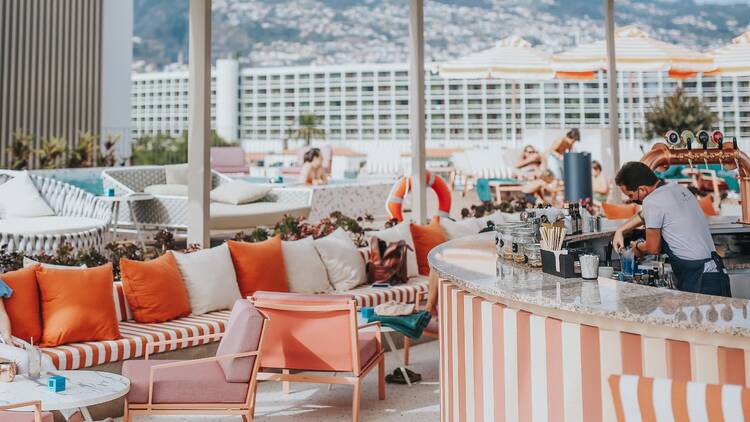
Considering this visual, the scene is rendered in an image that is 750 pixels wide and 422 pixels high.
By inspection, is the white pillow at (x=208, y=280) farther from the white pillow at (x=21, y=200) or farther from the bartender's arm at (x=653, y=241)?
the white pillow at (x=21, y=200)

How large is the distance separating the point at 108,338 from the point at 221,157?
538 inches

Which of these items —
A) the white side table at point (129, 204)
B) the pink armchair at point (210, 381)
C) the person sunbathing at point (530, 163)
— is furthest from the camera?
the person sunbathing at point (530, 163)

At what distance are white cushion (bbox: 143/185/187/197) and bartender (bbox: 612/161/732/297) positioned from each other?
6882mm

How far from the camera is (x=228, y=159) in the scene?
1747 cm

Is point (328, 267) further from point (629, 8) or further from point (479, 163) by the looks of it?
point (629, 8)

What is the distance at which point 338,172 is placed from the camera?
18.4m

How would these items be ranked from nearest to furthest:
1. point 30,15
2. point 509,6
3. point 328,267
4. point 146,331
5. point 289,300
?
point 289,300 < point 146,331 < point 328,267 < point 30,15 < point 509,6

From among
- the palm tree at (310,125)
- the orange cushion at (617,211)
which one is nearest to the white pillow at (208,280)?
the orange cushion at (617,211)

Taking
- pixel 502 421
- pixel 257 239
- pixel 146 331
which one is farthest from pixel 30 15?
pixel 502 421

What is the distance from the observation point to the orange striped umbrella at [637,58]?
1159 cm

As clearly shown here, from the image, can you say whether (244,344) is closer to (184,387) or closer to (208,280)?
(184,387)

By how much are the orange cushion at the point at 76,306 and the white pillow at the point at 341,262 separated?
1905 mm

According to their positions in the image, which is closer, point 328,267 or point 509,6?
point 328,267

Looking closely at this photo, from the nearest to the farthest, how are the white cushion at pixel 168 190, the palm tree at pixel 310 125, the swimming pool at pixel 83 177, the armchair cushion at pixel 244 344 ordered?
the armchair cushion at pixel 244 344 < the white cushion at pixel 168 190 < the swimming pool at pixel 83 177 < the palm tree at pixel 310 125
